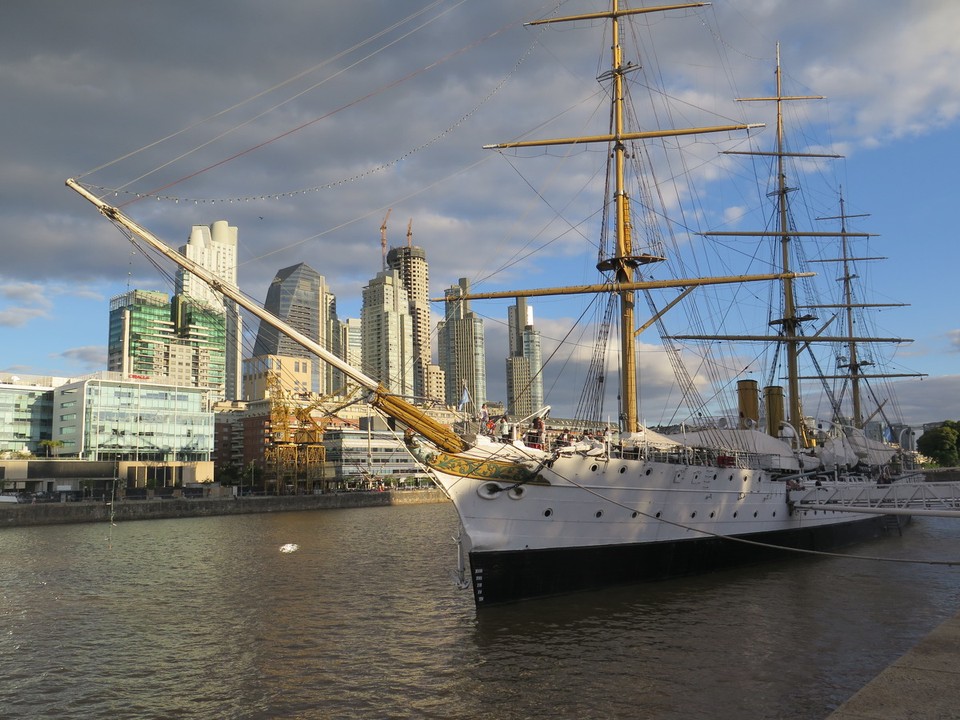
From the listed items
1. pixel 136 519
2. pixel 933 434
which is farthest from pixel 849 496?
pixel 933 434

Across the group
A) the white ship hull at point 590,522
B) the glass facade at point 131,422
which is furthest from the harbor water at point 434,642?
the glass facade at point 131,422

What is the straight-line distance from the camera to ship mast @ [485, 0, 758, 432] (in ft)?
111

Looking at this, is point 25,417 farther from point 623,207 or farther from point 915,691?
point 915,691

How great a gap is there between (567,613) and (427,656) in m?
5.63

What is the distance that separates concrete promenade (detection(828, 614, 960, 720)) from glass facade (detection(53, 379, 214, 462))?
A: 375ft

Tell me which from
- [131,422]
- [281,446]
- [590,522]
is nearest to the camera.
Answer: [590,522]

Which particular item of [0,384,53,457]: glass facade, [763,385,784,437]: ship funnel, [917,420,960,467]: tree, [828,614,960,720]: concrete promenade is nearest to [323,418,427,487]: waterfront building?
[0,384,53,457]: glass facade

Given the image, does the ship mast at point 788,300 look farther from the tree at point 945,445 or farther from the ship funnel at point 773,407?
the tree at point 945,445

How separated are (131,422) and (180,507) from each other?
38.9m

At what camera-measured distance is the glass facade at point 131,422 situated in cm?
11112

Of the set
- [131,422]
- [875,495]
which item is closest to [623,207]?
[875,495]

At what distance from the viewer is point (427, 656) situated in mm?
19219

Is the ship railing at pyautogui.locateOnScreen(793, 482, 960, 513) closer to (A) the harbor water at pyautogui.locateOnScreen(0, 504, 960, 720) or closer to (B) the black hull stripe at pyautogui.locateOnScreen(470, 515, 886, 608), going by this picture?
(A) the harbor water at pyautogui.locateOnScreen(0, 504, 960, 720)

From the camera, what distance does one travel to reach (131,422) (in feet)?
376
